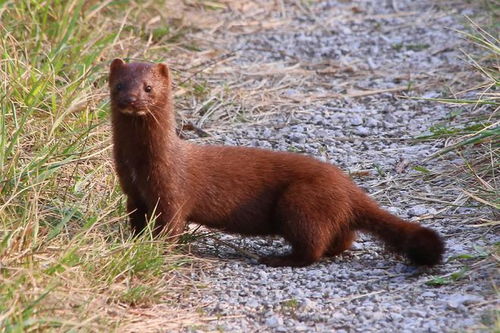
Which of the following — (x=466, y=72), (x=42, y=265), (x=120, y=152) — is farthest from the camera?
(x=466, y=72)

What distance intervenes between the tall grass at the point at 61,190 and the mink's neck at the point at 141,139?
382mm

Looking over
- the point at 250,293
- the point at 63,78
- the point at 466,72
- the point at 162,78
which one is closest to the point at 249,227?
the point at 250,293

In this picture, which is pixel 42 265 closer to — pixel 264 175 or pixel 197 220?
pixel 197 220

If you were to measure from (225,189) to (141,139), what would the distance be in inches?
23.3

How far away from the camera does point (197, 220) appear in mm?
5629

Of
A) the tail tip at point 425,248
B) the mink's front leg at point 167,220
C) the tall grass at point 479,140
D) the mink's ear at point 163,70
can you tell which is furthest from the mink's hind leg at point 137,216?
the tall grass at point 479,140

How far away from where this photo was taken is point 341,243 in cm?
560

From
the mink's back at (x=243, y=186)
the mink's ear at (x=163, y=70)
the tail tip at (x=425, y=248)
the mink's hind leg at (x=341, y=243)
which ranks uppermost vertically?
the mink's ear at (x=163, y=70)

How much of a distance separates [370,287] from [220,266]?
911mm

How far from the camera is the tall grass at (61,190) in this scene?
4422mm

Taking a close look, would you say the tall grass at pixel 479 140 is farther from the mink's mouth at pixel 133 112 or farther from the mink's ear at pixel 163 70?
the mink's mouth at pixel 133 112

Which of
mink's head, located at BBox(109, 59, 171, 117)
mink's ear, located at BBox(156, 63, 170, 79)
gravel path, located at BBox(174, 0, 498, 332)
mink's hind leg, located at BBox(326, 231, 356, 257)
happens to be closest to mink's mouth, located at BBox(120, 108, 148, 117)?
mink's head, located at BBox(109, 59, 171, 117)

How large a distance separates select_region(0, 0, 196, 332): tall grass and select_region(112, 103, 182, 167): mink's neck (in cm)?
38

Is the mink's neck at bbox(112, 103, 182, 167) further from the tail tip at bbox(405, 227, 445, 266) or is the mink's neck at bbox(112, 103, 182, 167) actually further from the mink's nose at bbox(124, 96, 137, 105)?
the tail tip at bbox(405, 227, 445, 266)
